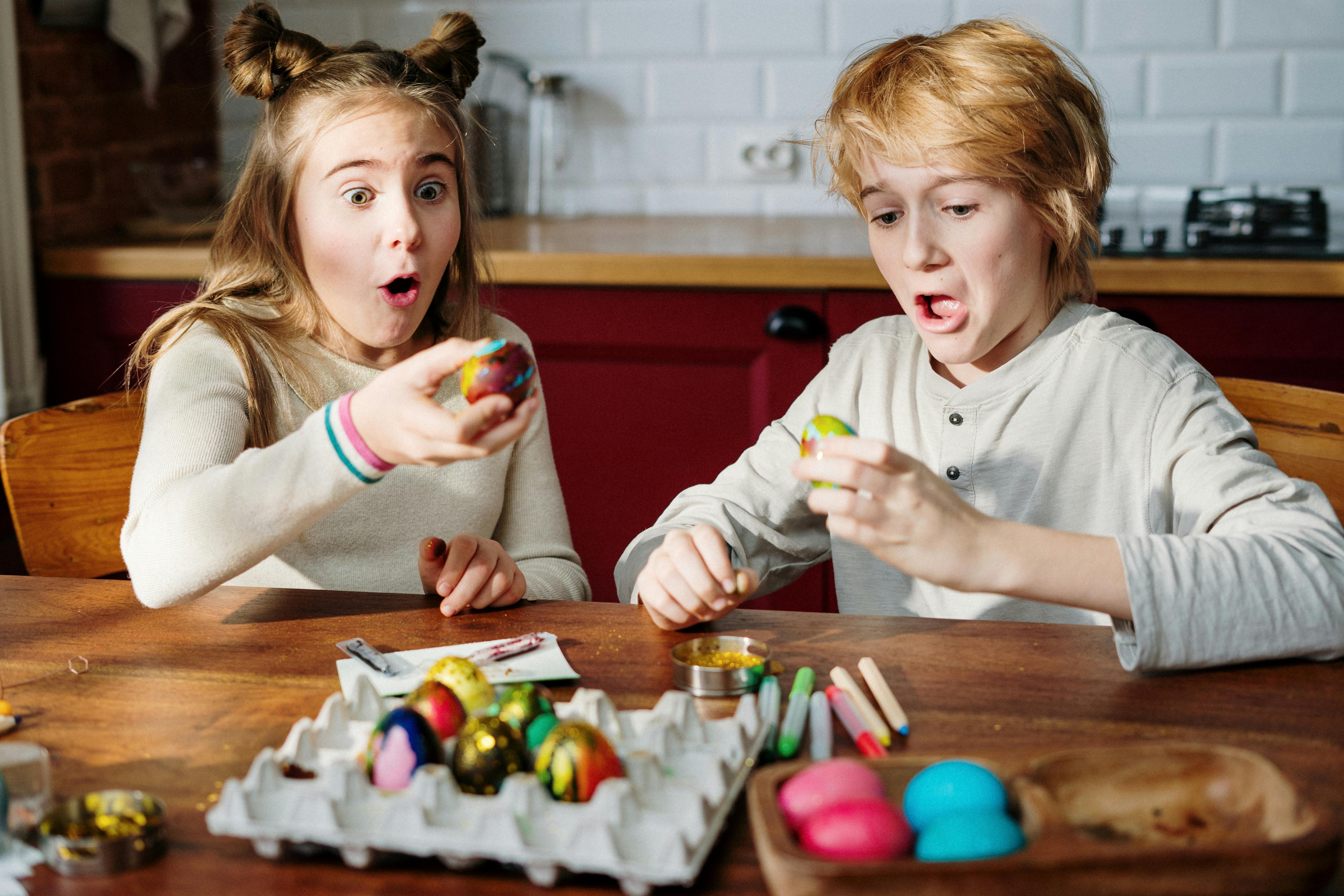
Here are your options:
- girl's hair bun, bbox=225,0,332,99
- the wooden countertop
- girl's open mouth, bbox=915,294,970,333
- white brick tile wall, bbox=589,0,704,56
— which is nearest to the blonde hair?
girl's hair bun, bbox=225,0,332,99

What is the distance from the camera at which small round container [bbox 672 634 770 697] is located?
0.88m

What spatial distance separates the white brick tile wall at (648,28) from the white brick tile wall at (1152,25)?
2.81 ft

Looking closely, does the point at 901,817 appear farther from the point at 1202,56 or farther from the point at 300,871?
the point at 1202,56

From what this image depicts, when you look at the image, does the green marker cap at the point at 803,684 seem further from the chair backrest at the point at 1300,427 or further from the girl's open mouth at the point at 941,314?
the chair backrest at the point at 1300,427

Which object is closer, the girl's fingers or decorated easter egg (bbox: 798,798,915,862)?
decorated easter egg (bbox: 798,798,915,862)

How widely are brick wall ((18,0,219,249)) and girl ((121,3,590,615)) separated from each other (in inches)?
44.0

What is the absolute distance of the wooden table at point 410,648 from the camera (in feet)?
2.19

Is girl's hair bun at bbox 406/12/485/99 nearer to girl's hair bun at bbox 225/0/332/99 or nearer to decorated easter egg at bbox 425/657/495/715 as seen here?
girl's hair bun at bbox 225/0/332/99

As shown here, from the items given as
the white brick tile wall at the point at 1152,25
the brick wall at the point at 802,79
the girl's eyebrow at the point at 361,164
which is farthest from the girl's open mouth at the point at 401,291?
the white brick tile wall at the point at 1152,25

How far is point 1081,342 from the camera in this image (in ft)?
4.33

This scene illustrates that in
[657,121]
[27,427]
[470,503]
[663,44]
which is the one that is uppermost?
[663,44]

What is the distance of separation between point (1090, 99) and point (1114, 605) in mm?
625

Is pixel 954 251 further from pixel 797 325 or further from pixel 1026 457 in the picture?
pixel 797 325

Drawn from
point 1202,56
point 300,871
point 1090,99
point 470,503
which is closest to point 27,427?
point 470,503
